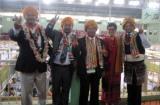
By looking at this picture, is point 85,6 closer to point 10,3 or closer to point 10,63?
point 10,3

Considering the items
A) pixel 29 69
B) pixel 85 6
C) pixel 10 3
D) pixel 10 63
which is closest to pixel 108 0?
pixel 85 6

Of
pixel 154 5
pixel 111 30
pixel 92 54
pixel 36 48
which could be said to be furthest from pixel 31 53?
pixel 154 5

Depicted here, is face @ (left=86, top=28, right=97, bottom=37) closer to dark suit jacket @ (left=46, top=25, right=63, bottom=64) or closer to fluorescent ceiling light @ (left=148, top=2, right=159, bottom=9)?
dark suit jacket @ (left=46, top=25, right=63, bottom=64)

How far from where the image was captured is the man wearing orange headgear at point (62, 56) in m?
3.48

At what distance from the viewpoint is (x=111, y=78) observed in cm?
388

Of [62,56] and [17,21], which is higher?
[17,21]

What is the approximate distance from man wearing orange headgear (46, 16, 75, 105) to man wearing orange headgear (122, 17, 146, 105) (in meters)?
0.72

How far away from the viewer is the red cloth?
3805 mm

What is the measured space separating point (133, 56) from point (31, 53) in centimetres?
131

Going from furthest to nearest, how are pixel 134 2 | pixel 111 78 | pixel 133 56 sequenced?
1. pixel 134 2
2. pixel 111 78
3. pixel 133 56

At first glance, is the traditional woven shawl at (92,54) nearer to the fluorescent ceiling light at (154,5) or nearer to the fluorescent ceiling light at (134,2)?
the fluorescent ceiling light at (154,5)

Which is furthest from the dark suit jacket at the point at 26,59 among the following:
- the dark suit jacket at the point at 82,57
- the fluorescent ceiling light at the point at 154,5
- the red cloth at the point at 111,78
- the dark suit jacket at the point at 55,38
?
the fluorescent ceiling light at the point at 154,5

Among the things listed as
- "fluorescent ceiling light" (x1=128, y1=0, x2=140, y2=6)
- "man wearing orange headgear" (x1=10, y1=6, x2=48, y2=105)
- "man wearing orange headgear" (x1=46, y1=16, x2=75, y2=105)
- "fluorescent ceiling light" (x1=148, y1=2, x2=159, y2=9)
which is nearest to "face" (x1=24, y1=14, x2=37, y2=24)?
"man wearing orange headgear" (x1=10, y1=6, x2=48, y2=105)

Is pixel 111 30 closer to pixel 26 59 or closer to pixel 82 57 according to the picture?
pixel 82 57
